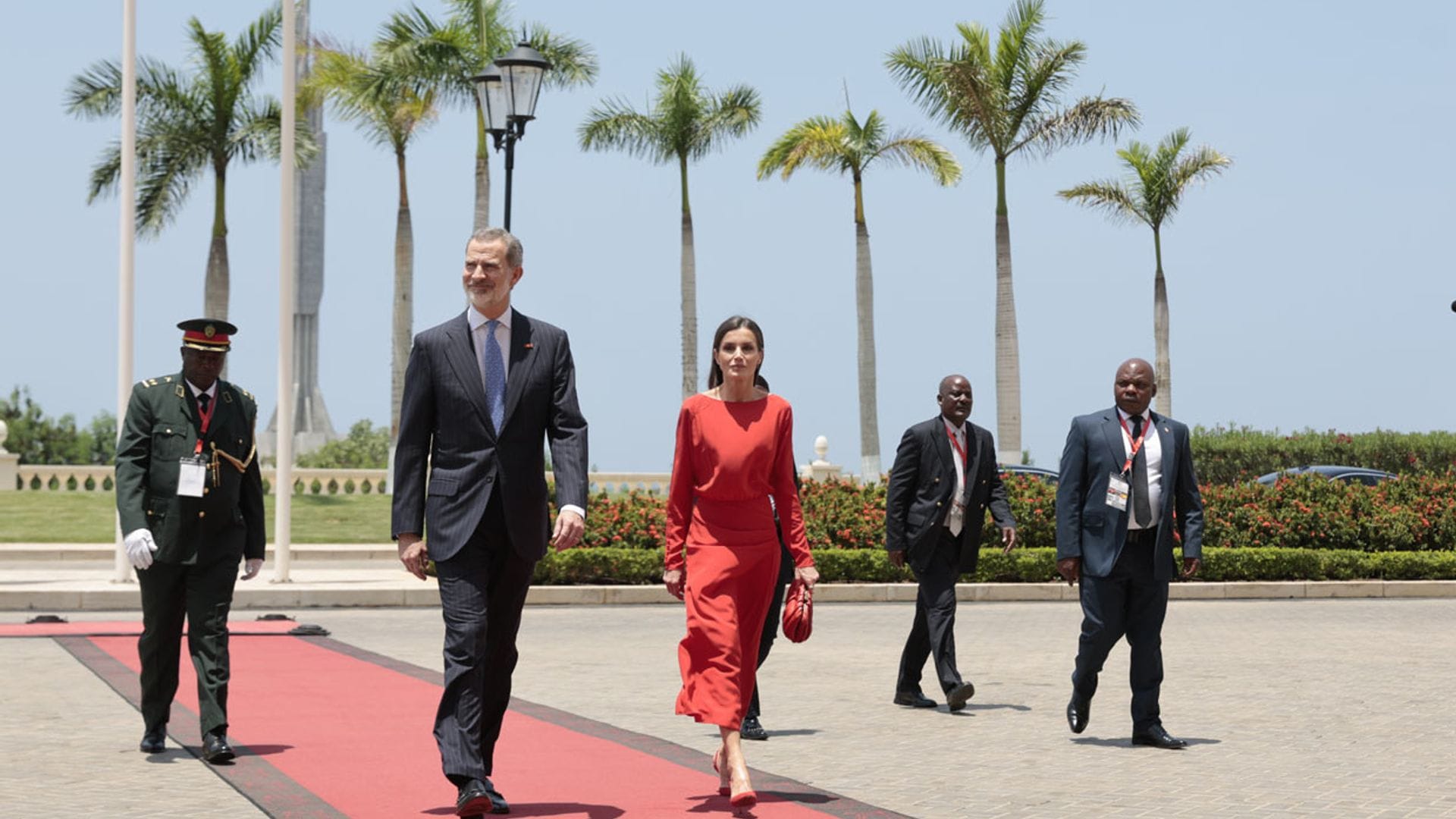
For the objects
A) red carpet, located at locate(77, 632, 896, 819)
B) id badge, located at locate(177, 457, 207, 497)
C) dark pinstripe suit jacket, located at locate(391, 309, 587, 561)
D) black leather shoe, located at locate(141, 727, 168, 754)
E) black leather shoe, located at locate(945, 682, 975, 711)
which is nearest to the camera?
dark pinstripe suit jacket, located at locate(391, 309, 587, 561)

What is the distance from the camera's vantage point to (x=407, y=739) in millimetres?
9273

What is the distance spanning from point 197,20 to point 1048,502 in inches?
1033

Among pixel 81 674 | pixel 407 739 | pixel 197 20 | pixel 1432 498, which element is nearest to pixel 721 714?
pixel 407 739

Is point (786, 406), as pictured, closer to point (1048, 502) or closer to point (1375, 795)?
point (1375, 795)

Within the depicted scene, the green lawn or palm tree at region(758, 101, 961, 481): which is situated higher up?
palm tree at region(758, 101, 961, 481)

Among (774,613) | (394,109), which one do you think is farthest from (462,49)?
(774,613)

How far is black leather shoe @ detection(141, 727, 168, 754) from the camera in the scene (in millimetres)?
8812

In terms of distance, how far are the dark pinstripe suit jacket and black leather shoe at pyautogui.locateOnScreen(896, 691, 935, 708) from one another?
4.66 metres

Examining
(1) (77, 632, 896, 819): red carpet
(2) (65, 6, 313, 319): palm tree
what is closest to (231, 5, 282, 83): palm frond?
(2) (65, 6, 313, 319): palm tree

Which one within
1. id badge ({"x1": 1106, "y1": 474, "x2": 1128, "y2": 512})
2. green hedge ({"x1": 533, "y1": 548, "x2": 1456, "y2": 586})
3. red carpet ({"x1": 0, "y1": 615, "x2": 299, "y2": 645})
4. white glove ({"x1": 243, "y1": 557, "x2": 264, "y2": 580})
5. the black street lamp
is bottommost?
red carpet ({"x1": 0, "y1": 615, "x2": 299, "y2": 645})

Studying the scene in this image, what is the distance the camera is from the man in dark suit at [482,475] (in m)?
6.64

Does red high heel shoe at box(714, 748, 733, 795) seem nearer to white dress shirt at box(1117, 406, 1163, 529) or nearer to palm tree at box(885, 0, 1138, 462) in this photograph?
white dress shirt at box(1117, 406, 1163, 529)

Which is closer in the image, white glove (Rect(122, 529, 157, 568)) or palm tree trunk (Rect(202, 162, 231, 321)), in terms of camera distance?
white glove (Rect(122, 529, 157, 568))

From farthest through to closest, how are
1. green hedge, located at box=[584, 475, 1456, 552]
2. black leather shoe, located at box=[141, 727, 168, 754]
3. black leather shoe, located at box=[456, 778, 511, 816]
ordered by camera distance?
green hedge, located at box=[584, 475, 1456, 552] → black leather shoe, located at box=[141, 727, 168, 754] → black leather shoe, located at box=[456, 778, 511, 816]
